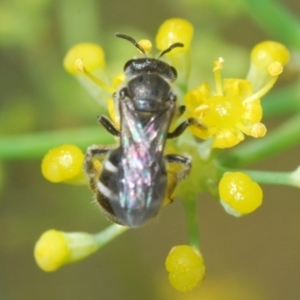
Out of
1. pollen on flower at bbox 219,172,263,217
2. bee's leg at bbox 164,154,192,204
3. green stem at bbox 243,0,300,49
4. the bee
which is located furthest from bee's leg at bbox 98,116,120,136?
green stem at bbox 243,0,300,49

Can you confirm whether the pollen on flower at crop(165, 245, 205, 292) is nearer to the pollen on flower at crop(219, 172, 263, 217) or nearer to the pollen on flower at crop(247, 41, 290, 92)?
the pollen on flower at crop(219, 172, 263, 217)

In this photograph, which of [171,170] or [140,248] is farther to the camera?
[140,248]

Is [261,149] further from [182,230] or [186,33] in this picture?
[182,230]

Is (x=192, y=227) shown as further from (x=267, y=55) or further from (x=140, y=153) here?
(x=267, y=55)

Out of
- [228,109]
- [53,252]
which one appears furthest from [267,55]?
[53,252]

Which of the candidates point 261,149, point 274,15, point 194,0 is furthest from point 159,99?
point 194,0

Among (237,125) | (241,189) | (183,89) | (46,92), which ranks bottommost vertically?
(241,189)

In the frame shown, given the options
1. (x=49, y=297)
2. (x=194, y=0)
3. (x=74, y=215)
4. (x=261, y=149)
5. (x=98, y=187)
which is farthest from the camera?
(x=49, y=297)

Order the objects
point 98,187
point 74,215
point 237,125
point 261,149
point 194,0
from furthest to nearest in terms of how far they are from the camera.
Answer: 1. point 74,215
2. point 194,0
3. point 261,149
4. point 237,125
5. point 98,187
